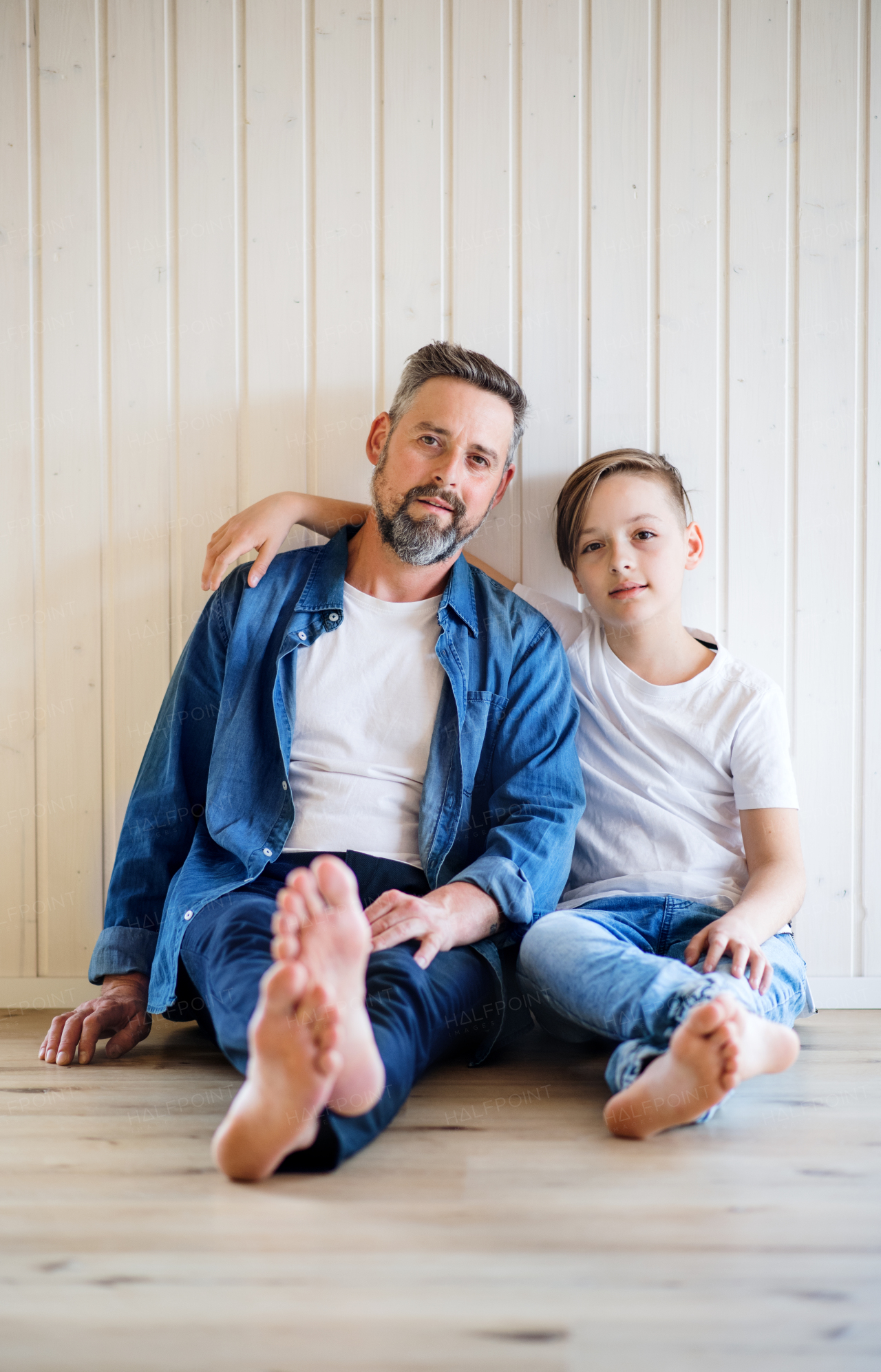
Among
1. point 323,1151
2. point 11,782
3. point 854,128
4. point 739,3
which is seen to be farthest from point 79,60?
point 323,1151

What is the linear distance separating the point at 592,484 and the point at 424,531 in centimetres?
35

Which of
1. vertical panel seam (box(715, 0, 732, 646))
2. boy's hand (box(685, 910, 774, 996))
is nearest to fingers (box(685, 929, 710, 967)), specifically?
boy's hand (box(685, 910, 774, 996))

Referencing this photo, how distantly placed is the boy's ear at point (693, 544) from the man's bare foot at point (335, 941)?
3.65ft

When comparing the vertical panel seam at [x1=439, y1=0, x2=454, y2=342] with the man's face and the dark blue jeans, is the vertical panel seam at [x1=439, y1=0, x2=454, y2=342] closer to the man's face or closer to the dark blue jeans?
the man's face

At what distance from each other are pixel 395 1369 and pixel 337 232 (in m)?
1.86

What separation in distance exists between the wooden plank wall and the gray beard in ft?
0.94

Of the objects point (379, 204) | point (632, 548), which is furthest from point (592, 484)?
point (379, 204)

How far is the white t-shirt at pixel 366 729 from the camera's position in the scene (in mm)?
1482

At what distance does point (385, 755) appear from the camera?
5.01ft

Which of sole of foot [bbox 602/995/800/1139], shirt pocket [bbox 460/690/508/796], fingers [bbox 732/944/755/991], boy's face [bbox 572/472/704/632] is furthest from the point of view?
boy's face [bbox 572/472/704/632]

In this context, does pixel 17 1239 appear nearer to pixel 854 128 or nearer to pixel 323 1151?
pixel 323 1151

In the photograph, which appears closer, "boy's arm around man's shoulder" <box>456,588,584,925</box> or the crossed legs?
the crossed legs

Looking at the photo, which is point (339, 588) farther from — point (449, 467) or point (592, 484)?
point (592, 484)

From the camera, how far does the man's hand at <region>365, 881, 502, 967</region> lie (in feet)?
4.07
